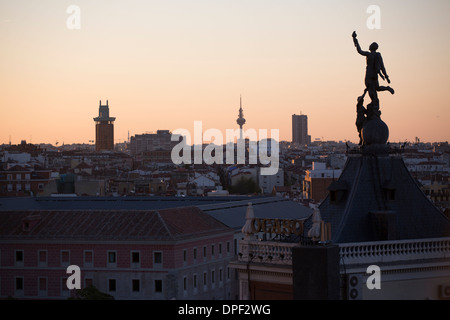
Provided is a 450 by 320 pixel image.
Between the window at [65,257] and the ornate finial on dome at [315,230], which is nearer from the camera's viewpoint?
the ornate finial on dome at [315,230]

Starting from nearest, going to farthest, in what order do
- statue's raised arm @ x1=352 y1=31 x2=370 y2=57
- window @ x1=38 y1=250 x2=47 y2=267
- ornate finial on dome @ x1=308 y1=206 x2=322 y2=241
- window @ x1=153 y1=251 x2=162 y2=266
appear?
ornate finial on dome @ x1=308 y1=206 x2=322 y2=241 → statue's raised arm @ x1=352 y1=31 x2=370 y2=57 → window @ x1=153 y1=251 x2=162 y2=266 → window @ x1=38 y1=250 x2=47 y2=267

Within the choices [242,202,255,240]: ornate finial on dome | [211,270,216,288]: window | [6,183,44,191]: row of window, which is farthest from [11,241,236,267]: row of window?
[6,183,44,191]: row of window

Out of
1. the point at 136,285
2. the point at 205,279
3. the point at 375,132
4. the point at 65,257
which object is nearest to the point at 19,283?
the point at 65,257

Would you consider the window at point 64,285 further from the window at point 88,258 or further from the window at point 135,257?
the window at point 135,257

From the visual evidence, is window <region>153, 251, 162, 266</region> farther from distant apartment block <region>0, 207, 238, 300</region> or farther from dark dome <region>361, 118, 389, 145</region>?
dark dome <region>361, 118, 389, 145</region>

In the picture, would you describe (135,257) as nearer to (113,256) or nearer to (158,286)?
(113,256)

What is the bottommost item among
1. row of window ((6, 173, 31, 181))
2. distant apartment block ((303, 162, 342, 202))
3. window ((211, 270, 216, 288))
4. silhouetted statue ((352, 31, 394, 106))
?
window ((211, 270, 216, 288))

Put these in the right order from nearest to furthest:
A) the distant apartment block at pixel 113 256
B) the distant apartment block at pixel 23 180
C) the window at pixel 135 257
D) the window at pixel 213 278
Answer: the distant apartment block at pixel 113 256 → the window at pixel 135 257 → the window at pixel 213 278 → the distant apartment block at pixel 23 180

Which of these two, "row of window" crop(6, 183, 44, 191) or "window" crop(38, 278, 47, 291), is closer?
"window" crop(38, 278, 47, 291)

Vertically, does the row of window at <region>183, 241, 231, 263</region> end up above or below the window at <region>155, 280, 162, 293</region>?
above

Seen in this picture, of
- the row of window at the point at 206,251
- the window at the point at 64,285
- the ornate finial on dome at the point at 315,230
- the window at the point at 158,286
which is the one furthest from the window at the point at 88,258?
the ornate finial on dome at the point at 315,230
